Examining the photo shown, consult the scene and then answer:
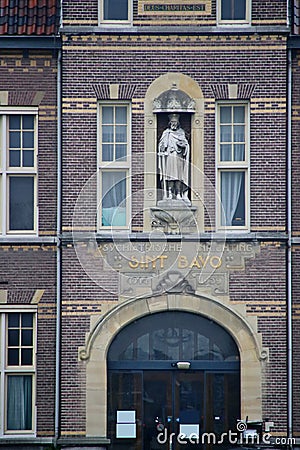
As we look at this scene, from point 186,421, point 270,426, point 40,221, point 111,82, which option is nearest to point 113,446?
point 186,421

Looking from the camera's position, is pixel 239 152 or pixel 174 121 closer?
pixel 174 121

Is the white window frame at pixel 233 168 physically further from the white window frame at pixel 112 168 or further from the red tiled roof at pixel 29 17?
the red tiled roof at pixel 29 17

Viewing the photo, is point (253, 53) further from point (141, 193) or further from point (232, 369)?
point (232, 369)

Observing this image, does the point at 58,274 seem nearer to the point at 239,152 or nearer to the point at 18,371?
the point at 18,371

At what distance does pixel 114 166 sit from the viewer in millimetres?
23812

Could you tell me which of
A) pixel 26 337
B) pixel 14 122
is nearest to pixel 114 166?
pixel 14 122

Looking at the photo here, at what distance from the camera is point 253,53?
23781 millimetres

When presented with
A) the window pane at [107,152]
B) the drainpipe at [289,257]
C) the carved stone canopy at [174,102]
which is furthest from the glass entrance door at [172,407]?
A: the carved stone canopy at [174,102]

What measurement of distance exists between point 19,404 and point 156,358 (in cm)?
304

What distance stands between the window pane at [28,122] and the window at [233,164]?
4.00m

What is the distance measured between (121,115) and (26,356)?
5.51m

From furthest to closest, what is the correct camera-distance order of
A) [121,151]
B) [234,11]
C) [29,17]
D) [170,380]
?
1. [29,17]
2. [234,11]
3. [121,151]
4. [170,380]

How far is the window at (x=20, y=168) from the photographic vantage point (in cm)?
2391

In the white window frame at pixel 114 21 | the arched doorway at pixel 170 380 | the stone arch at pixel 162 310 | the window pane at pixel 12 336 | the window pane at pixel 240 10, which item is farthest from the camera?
the window pane at pixel 240 10
